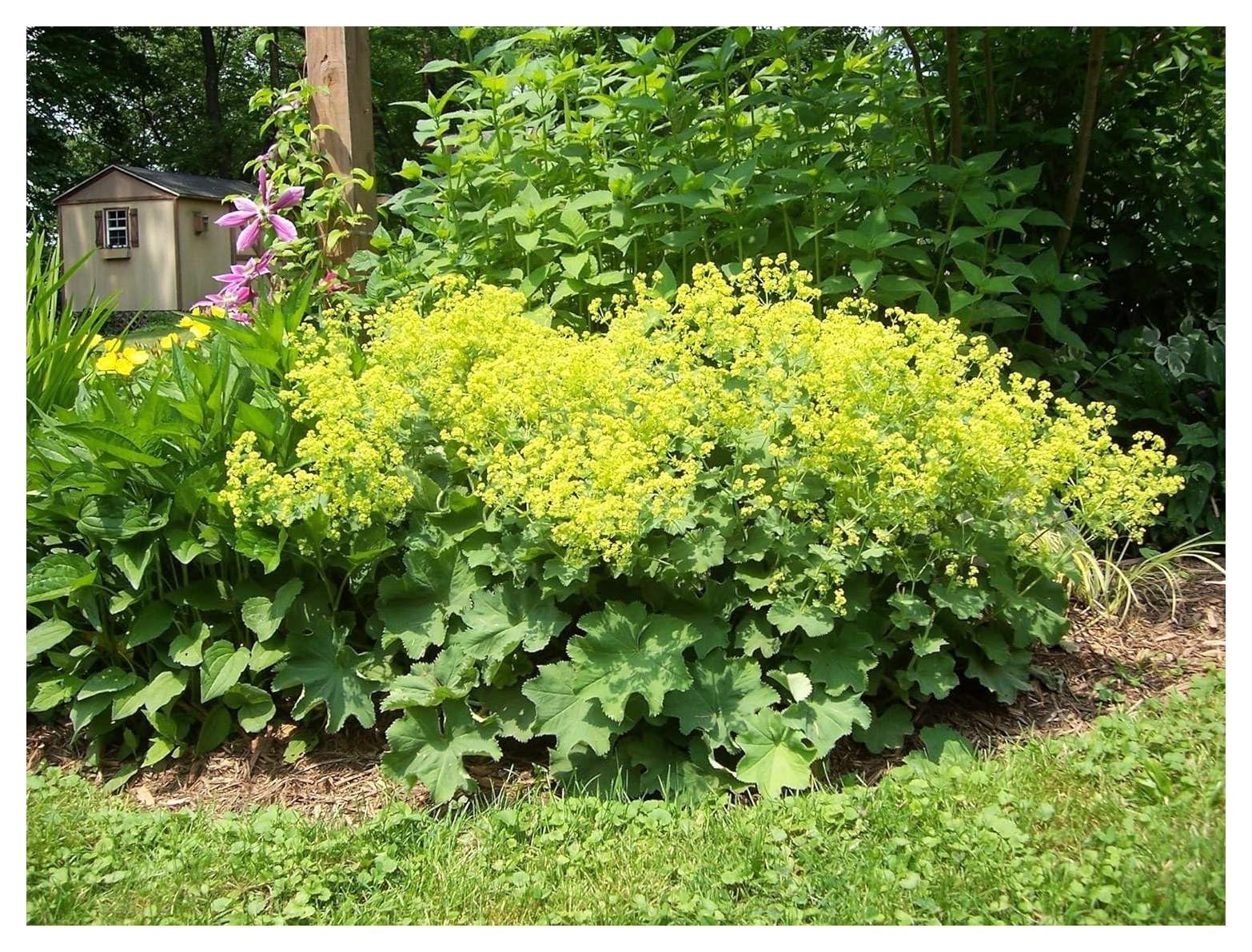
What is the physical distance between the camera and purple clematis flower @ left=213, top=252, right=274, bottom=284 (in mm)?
4836

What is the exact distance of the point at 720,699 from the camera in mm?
2953

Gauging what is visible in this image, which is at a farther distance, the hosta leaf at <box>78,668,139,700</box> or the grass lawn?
the hosta leaf at <box>78,668,139,700</box>

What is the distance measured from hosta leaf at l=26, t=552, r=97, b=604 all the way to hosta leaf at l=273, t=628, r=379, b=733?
65 cm

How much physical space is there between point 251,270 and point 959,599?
3.51 metres

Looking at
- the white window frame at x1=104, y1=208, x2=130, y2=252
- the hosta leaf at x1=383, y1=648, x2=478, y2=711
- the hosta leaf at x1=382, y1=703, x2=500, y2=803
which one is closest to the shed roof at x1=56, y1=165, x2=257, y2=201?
the white window frame at x1=104, y1=208, x2=130, y2=252

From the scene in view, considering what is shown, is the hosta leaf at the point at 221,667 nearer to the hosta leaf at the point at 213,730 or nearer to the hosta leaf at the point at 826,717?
the hosta leaf at the point at 213,730

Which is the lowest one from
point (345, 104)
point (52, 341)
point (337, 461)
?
point (337, 461)

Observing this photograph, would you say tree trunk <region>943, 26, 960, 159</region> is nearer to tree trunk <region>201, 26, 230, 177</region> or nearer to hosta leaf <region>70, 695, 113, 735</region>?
hosta leaf <region>70, 695, 113, 735</region>

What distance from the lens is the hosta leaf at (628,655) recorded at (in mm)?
2771

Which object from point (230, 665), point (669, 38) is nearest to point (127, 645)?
point (230, 665)

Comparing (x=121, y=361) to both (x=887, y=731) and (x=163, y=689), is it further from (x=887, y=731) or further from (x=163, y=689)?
(x=887, y=731)

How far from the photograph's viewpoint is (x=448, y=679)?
3.05 meters

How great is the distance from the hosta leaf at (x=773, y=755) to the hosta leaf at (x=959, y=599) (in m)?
0.56

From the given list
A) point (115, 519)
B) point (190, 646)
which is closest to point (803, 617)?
point (190, 646)
